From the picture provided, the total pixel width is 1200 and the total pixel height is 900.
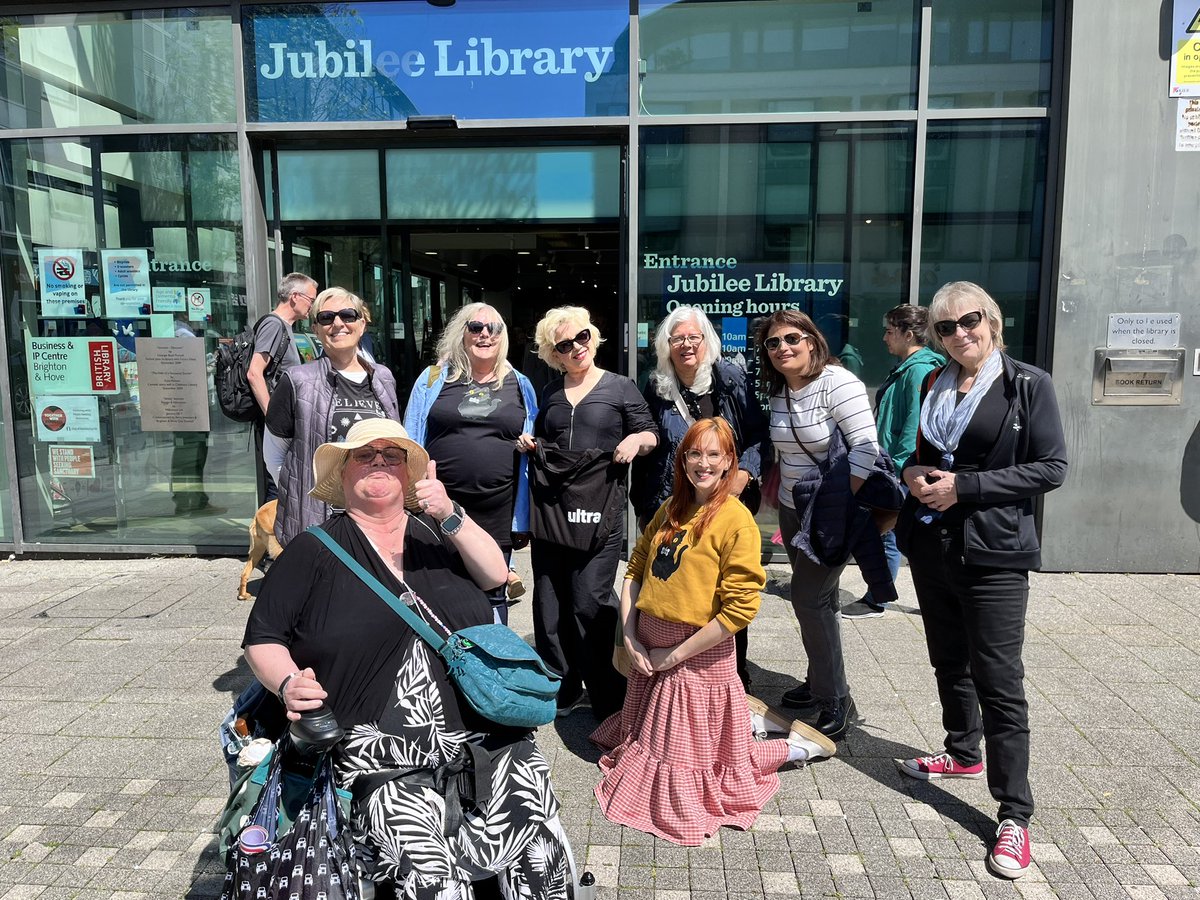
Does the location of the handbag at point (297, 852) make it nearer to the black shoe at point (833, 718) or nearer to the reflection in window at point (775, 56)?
the black shoe at point (833, 718)

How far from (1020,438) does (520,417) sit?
2.00 m

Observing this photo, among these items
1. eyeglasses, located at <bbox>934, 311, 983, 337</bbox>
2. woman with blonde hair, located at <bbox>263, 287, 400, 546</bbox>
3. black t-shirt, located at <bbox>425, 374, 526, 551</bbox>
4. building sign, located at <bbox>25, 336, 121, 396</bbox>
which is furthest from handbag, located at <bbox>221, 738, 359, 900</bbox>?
building sign, located at <bbox>25, 336, 121, 396</bbox>

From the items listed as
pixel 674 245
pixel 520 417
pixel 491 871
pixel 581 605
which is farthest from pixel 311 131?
pixel 491 871

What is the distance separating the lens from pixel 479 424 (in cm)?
381

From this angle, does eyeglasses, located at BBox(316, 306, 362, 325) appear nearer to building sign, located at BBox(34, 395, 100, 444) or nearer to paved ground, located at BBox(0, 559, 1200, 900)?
paved ground, located at BBox(0, 559, 1200, 900)

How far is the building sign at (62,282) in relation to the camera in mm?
6543

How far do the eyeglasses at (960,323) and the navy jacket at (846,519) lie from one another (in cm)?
63

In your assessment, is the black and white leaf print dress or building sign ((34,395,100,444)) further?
building sign ((34,395,100,444))

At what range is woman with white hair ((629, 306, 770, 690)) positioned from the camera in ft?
12.3

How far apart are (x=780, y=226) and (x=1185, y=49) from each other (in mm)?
2725

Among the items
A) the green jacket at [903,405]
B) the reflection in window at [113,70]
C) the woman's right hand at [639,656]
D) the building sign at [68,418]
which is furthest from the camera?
the building sign at [68,418]

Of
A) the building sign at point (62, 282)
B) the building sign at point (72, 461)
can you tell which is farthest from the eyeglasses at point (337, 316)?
the building sign at point (72, 461)

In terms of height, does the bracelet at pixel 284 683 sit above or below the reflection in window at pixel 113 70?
below

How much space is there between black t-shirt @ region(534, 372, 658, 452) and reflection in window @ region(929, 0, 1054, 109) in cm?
382
